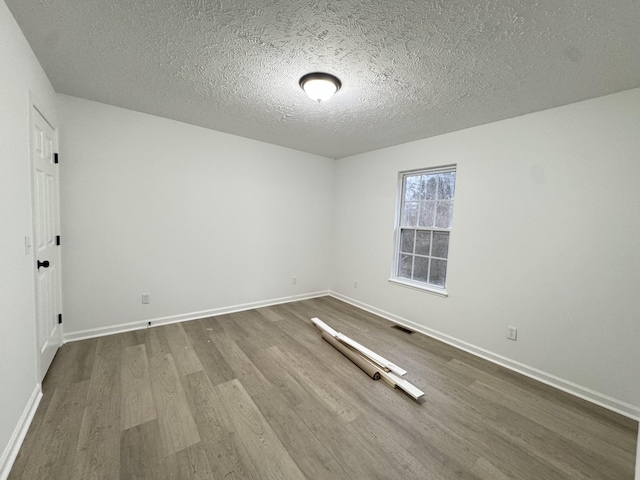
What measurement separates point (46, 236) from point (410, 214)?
392cm

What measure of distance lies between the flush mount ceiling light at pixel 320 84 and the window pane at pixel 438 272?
238 cm

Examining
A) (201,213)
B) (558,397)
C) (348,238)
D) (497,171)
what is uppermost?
(497,171)

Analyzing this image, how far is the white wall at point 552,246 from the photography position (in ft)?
6.50

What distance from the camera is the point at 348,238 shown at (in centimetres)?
444

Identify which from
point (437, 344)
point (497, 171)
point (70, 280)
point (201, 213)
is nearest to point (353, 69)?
point (497, 171)

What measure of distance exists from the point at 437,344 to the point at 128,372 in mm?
3142

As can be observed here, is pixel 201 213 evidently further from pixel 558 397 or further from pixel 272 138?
pixel 558 397

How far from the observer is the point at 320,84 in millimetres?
1964

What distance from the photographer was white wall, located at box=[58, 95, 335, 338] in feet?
8.69

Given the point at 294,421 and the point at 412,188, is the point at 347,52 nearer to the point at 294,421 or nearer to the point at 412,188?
the point at 412,188

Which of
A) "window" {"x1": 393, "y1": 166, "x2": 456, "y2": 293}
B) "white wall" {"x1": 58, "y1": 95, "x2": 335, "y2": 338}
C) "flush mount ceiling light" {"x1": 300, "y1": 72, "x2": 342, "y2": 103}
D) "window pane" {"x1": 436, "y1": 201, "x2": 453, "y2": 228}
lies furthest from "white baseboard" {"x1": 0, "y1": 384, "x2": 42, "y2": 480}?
"window pane" {"x1": 436, "y1": 201, "x2": 453, "y2": 228}

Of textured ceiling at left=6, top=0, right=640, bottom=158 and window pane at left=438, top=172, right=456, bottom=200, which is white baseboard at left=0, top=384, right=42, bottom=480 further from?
window pane at left=438, top=172, right=456, bottom=200

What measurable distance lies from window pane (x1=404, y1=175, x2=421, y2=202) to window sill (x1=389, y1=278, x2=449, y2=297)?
3.83 ft

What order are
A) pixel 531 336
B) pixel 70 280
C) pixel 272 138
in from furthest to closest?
pixel 272 138, pixel 70 280, pixel 531 336
